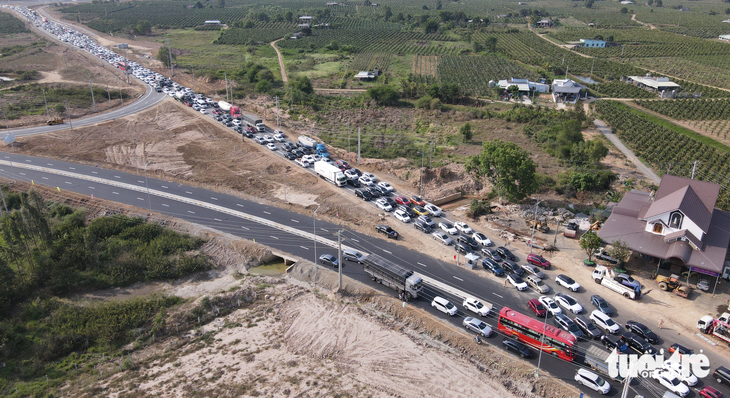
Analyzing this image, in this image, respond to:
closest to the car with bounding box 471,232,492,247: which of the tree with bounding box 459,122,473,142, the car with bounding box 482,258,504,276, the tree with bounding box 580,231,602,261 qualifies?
the car with bounding box 482,258,504,276

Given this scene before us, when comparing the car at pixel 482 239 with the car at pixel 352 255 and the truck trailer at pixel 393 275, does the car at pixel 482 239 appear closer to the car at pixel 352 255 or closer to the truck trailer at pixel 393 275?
the truck trailer at pixel 393 275

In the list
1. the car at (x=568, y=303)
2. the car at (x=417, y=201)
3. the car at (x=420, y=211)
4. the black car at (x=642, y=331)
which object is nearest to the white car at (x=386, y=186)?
the car at (x=417, y=201)

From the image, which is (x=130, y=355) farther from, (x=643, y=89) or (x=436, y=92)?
(x=643, y=89)

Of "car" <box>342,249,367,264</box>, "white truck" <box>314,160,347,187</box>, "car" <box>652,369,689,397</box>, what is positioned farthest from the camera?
"white truck" <box>314,160,347,187</box>

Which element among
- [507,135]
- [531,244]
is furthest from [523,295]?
[507,135]

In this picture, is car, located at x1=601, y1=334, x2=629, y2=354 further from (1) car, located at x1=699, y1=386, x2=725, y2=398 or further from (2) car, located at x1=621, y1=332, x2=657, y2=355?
(1) car, located at x1=699, y1=386, x2=725, y2=398

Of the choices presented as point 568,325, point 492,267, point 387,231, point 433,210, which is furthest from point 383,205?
point 568,325
